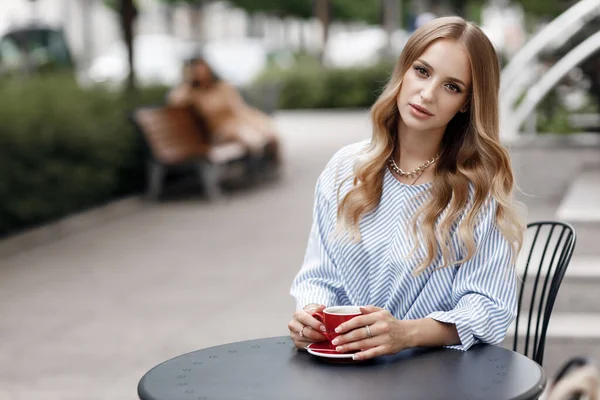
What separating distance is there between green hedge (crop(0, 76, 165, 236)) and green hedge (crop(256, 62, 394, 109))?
13362 mm

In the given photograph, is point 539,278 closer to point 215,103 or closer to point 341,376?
point 341,376

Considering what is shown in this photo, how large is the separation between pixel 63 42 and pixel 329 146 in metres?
7.45

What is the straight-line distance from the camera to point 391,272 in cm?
288

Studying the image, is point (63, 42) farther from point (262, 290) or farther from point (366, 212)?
point (366, 212)

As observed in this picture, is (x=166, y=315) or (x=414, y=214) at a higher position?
(x=414, y=214)

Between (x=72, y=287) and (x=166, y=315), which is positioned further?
(x=72, y=287)

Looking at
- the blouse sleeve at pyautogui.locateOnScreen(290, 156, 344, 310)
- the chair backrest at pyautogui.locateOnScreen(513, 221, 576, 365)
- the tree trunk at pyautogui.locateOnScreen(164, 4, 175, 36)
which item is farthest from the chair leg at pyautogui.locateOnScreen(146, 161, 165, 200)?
the tree trunk at pyautogui.locateOnScreen(164, 4, 175, 36)

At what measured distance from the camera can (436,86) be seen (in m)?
2.72

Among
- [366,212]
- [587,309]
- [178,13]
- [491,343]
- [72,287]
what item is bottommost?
[178,13]

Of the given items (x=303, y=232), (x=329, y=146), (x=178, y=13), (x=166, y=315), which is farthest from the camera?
(x=178, y=13)

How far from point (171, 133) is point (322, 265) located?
9.21 m

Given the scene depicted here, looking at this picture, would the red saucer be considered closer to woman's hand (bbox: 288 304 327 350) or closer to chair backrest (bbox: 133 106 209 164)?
woman's hand (bbox: 288 304 327 350)

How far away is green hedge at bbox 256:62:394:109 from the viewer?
25.7m

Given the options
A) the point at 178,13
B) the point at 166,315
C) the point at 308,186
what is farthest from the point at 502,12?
the point at 166,315
